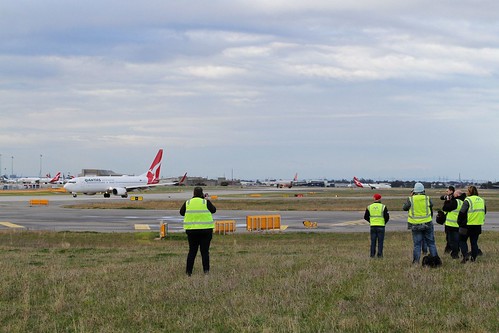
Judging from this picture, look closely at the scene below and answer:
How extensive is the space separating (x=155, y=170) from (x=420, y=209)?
A: 267ft

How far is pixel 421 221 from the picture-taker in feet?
50.9

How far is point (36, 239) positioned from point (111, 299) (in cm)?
1849

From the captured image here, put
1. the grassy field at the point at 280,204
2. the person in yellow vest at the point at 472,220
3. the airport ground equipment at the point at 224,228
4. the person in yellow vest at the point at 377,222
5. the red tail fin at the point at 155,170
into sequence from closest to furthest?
the person in yellow vest at the point at 472,220, the person in yellow vest at the point at 377,222, the airport ground equipment at the point at 224,228, the grassy field at the point at 280,204, the red tail fin at the point at 155,170

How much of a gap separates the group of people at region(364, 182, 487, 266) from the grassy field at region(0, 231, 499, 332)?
1.55 feet

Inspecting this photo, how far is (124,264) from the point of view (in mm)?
16703

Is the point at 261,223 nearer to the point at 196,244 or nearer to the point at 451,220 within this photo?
the point at 451,220

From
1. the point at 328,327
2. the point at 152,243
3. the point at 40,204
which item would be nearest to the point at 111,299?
the point at 328,327

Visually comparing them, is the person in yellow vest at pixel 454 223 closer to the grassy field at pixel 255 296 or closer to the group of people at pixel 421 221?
the group of people at pixel 421 221

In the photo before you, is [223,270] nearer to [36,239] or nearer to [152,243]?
[152,243]

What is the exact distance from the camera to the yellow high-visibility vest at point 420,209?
15.4 m

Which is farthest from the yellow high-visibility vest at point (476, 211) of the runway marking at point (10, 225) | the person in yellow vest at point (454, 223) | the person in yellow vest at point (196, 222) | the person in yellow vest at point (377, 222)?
the runway marking at point (10, 225)

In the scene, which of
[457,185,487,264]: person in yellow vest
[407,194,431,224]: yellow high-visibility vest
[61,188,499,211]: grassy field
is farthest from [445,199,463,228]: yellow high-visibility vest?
[61,188,499,211]: grassy field

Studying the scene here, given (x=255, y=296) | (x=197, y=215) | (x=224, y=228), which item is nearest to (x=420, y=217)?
(x=197, y=215)

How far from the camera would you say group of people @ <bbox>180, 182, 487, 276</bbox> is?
1422cm
